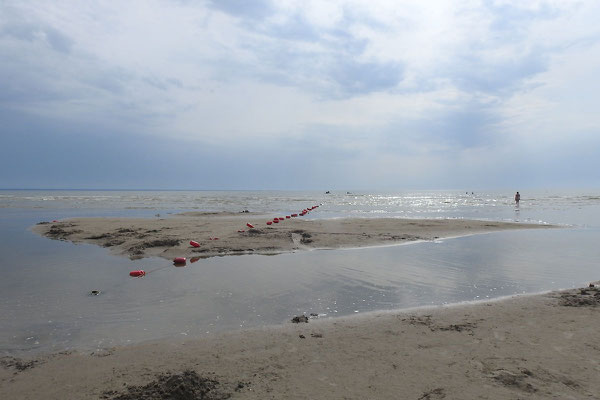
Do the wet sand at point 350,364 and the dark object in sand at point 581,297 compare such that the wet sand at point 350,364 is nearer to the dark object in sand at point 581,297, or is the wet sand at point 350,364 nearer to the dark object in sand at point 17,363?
the dark object in sand at point 17,363

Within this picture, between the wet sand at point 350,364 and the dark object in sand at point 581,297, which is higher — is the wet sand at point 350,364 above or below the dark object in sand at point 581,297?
below

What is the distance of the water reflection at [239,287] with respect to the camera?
285 inches

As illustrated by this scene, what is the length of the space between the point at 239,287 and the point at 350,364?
5.08 meters

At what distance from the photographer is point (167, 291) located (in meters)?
9.72

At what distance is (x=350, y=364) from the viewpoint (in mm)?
5477

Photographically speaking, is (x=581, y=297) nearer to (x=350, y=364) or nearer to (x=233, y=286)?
(x=350, y=364)

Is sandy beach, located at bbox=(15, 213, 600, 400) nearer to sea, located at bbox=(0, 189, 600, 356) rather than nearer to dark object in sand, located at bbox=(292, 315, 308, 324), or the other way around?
dark object in sand, located at bbox=(292, 315, 308, 324)

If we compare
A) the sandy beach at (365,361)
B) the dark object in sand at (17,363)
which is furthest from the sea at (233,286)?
the sandy beach at (365,361)

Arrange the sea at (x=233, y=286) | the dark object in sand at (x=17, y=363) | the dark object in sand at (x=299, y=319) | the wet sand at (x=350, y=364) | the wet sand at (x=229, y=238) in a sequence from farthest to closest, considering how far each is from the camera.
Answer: the wet sand at (x=229, y=238), the dark object in sand at (x=299, y=319), the sea at (x=233, y=286), the dark object in sand at (x=17, y=363), the wet sand at (x=350, y=364)

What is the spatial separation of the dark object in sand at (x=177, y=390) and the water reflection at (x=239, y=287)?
194 centimetres

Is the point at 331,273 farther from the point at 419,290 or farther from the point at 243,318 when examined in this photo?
the point at 243,318

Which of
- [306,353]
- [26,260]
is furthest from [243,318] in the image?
[26,260]

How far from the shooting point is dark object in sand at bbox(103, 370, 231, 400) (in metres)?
4.60

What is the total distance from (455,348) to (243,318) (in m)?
3.96
